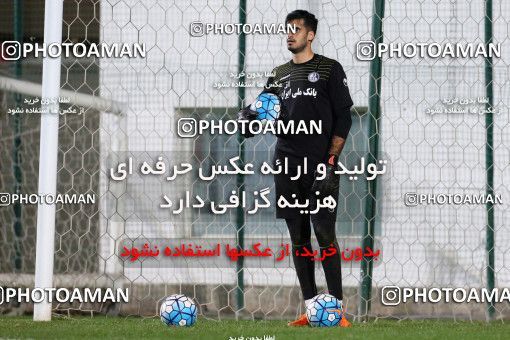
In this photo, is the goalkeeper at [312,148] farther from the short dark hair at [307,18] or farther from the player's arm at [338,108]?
the short dark hair at [307,18]

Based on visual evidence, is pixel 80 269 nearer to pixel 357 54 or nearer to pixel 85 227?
pixel 85 227

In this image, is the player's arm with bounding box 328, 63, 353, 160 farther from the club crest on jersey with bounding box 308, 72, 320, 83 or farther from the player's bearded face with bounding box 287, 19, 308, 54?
the player's bearded face with bounding box 287, 19, 308, 54

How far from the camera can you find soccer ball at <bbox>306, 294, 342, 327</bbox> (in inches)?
165

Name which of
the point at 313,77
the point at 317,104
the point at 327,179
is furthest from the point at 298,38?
the point at 327,179

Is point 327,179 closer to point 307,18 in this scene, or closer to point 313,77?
point 313,77

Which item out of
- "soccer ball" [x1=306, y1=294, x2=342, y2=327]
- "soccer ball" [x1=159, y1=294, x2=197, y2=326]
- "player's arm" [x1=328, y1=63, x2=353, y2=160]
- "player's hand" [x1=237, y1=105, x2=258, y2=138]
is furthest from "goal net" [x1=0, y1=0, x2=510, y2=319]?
"soccer ball" [x1=159, y1=294, x2=197, y2=326]

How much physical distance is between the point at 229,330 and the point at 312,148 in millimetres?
919

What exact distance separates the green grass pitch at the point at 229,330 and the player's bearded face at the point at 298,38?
1273 mm

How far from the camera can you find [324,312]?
4191mm

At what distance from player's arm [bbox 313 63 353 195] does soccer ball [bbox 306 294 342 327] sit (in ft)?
1.72

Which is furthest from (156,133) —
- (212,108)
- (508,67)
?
(508,67)

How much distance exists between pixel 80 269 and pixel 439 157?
1.99m

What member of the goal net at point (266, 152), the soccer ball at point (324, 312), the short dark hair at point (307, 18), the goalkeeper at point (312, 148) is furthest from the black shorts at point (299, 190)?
the short dark hair at point (307, 18)

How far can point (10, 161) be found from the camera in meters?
5.32
